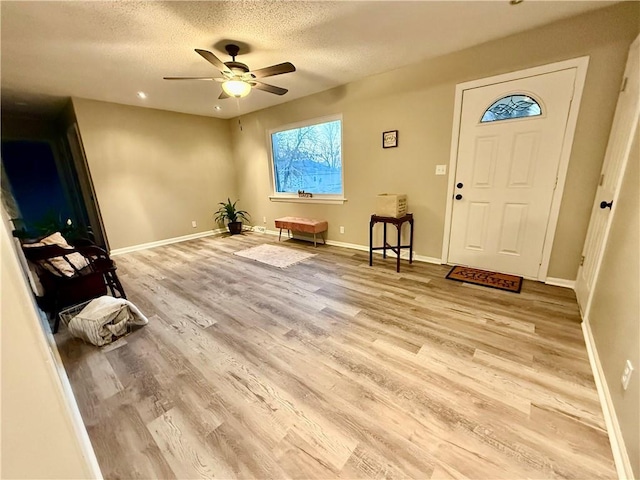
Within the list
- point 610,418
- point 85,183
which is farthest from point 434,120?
point 85,183

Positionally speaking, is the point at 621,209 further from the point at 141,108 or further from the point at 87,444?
the point at 141,108

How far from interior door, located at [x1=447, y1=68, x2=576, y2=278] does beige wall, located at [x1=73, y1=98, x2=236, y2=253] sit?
4.64 m

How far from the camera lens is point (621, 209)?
5.83ft

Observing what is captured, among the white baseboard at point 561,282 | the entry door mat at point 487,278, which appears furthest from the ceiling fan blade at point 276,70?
the white baseboard at point 561,282

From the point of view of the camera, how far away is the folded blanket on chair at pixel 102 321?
6.56ft

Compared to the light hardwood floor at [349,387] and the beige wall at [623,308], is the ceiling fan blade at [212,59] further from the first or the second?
the beige wall at [623,308]

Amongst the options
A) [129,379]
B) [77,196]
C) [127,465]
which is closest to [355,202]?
[129,379]

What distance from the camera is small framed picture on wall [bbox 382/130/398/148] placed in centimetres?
343

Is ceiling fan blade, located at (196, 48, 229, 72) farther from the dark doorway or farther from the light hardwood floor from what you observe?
the dark doorway

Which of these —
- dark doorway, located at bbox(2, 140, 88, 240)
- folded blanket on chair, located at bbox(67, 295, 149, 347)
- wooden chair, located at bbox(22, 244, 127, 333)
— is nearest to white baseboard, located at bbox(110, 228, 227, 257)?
dark doorway, located at bbox(2, 140, 88, 240)

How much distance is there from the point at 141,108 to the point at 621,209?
6035mm

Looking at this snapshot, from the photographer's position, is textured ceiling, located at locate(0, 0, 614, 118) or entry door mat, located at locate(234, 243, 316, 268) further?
entry door mat, located at locate(234, 243, 316, 268)

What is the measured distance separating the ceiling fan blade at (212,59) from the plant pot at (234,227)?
11.2 ft

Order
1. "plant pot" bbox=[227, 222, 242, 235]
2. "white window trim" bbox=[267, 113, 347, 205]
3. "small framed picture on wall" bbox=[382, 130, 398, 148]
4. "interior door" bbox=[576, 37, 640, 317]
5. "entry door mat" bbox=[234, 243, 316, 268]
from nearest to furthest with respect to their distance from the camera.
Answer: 1. "interior door" bbox=[576, 37, 640, 317]
2. "small framed picture on wall" bbox=[382, 130, 398, 148]
3. "entry door mat" bbox=[234, 243, 316, 268]
4. "white window trim" bbox=[267, 113, 347, 205]
5. "plant pot" bbox=[227, 222, 242, 235]
